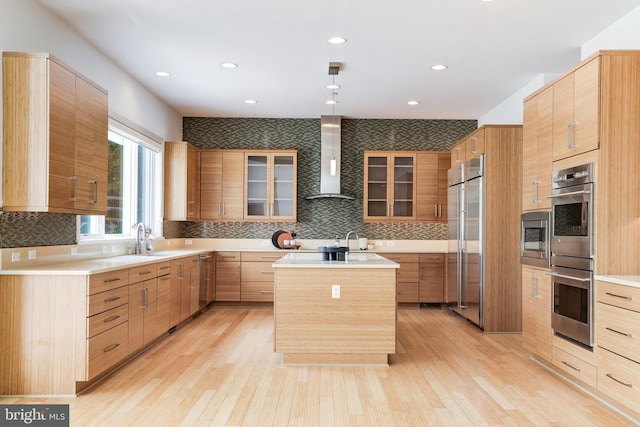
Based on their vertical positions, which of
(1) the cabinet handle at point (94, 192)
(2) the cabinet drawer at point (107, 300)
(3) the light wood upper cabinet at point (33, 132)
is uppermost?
(3) the light wood upper cabinet at point (33, 132)

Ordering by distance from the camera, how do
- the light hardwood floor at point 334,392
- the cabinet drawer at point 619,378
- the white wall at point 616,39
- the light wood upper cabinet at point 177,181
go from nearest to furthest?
the cabinet drawer at point 619,378 < the light hardwood floor at point 334,392 < the white wall at point 616,39 < the light wood upper cabinet at point 177,181

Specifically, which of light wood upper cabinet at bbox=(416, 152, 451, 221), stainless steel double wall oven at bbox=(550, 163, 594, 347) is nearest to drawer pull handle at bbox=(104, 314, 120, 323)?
stainless steel double wall oven at bbox=(550, 163, 594, 347)

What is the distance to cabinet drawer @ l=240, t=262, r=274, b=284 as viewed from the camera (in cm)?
715

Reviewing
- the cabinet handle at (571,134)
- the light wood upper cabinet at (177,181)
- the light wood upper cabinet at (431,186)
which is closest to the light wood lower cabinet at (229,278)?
the light wood upper cabinet at (177,181)

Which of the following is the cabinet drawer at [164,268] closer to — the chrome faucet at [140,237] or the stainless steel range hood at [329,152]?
the chrome faucet at [140,237]

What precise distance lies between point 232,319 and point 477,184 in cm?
335

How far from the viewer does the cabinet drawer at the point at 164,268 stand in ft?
16.4

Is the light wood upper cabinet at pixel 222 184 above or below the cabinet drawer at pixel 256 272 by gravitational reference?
above

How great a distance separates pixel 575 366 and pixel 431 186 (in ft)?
13.3

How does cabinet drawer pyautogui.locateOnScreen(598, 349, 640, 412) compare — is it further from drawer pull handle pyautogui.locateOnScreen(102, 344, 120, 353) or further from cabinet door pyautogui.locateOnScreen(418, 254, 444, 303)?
cabinet door pyautogui.locateOnScreen(418, 254, 444, 303)

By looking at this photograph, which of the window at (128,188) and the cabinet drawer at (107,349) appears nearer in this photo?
the cabinet drawer at (107,349)

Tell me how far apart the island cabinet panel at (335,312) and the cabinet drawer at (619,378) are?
4.94ft

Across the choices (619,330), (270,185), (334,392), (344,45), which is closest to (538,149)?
(619,330)

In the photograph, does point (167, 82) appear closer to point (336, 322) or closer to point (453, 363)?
point (336, 322)
